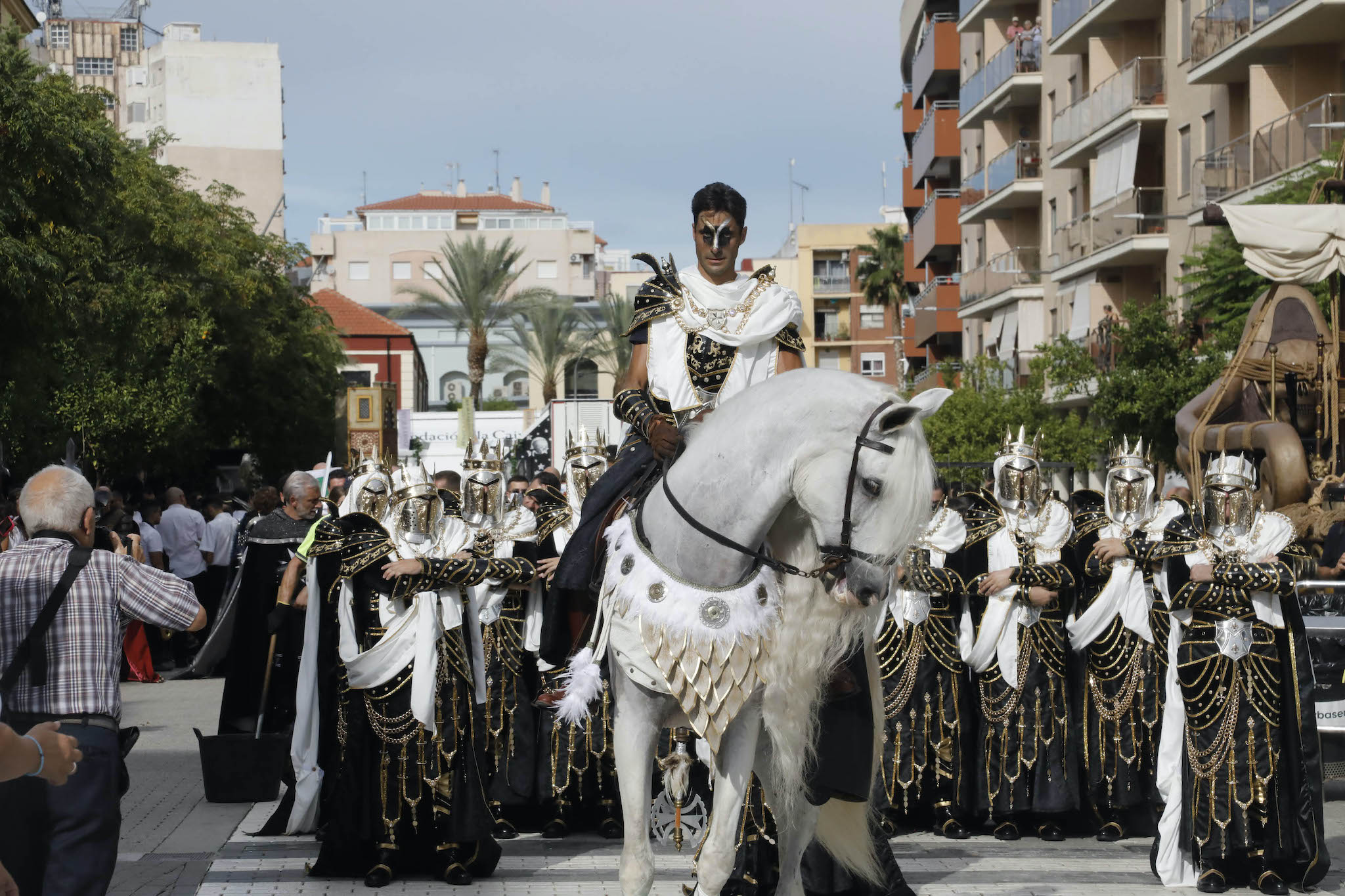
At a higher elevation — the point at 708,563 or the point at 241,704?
the point at 708,563

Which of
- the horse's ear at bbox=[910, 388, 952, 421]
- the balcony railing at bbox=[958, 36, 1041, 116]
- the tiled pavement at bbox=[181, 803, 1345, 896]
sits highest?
the balcony railing at bbox=[958, 36, 1041, 116]

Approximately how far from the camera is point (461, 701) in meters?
8.28

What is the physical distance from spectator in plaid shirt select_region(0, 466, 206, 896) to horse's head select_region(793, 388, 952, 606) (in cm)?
254

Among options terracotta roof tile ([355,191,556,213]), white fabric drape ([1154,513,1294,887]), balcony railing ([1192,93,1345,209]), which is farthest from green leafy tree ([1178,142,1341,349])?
terracotta roof tile ([355,191,556,213])

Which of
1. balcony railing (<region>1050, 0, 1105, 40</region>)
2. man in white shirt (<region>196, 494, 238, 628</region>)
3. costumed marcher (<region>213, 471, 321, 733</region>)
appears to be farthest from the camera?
balcony railing (<region>1050, 0, 1105, 40</region>)

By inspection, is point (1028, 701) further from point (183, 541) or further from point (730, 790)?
point (183, 541)

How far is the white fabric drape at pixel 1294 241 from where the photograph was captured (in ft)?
50.2

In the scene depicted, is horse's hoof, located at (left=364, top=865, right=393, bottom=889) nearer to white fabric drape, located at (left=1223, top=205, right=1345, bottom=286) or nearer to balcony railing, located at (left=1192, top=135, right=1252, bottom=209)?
white fabric drape, located at (left=1223, top=205, right=1345, bottom=286)

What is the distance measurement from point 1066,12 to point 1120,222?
603cm

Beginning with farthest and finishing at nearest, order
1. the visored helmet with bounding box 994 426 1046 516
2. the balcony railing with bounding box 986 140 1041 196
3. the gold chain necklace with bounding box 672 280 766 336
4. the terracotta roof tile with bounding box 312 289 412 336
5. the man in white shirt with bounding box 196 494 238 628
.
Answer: the terracotta roof tile with bounding box 312 289 412 336 → the balcony railing with bounding box 986 140 1041 196 → the man in white shirt with bounding box 196 494 238 628 → the visored helmet with bounding box 994 426 1046 516 → the gold chain necklace with bounding box 672 280 766 336

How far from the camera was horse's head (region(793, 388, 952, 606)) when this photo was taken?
502 centimetres

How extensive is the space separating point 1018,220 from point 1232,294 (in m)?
23.3

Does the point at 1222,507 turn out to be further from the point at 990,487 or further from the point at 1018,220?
the point at 1018,220

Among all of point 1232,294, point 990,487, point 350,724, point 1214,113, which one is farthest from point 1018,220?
point 350,724
